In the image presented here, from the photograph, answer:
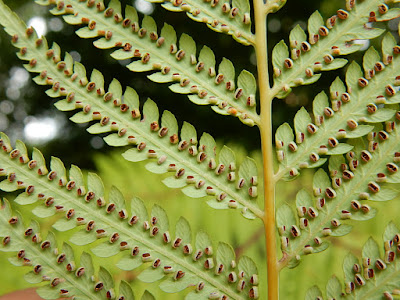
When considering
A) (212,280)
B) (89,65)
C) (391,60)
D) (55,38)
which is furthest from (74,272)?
(55,38)

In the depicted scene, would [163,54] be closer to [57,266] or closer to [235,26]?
[235,26]

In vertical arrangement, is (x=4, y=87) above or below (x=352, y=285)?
below

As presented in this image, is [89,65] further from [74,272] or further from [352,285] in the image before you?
[352,285]

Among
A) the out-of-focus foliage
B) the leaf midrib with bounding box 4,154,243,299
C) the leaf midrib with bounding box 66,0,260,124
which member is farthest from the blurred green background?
the leaf midrib with bounding box 66,0,260,124

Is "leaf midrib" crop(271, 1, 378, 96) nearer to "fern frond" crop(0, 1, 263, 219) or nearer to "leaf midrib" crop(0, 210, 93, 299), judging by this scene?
"fern frond" crop(0, 1, 263, 219)

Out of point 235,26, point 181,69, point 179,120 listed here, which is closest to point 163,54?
point 181,69

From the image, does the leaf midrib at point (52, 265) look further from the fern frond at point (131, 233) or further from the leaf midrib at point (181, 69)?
the leaf midrib at point (181, 69)
